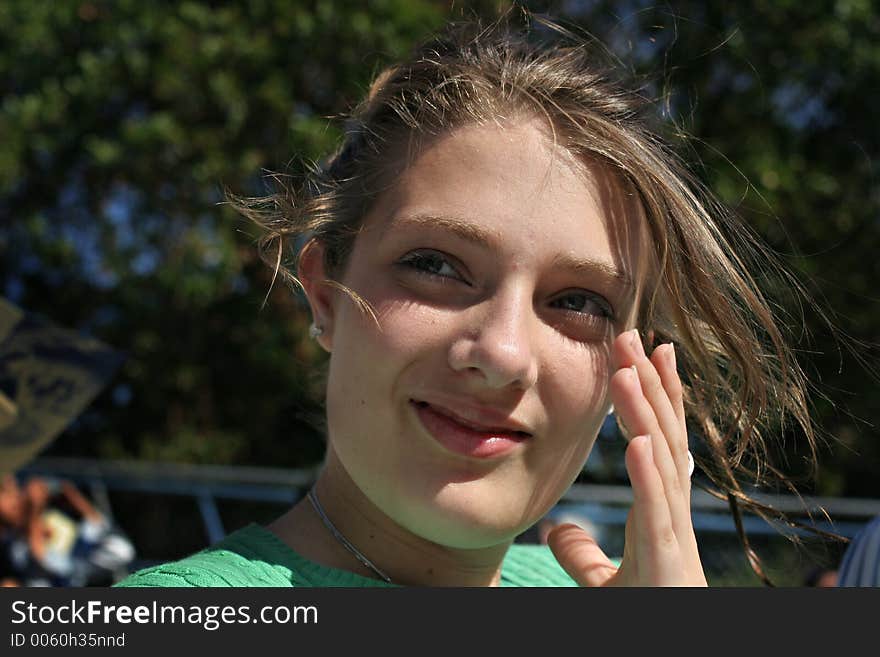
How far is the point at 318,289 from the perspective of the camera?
1.78m

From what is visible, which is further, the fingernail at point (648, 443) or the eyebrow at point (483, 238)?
the eyebrow at point (483, 238)

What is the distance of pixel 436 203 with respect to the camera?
5.02 feet

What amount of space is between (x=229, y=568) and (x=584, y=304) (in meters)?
0.70

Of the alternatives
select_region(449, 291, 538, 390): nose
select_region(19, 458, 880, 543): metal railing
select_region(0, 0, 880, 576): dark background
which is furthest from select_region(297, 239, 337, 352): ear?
select_region(0, 0, 880, 576): dark background

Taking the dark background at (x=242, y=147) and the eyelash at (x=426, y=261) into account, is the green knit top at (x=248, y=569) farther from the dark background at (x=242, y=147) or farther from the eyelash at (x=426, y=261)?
the dark background at (x=242, y=147)

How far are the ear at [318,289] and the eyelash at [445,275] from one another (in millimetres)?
219

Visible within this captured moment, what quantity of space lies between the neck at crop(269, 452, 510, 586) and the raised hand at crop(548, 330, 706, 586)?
0.24 meters

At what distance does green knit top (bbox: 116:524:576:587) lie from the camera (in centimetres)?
145

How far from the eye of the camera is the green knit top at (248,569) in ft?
4.75

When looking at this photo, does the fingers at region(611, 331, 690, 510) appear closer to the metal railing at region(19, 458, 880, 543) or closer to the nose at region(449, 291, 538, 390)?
the nose at region(449, 291, 538, 390)

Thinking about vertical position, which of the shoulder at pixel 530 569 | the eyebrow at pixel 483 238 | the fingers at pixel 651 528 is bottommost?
the shoulder at pixel 530 569

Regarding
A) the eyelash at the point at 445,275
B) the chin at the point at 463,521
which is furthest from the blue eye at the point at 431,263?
the chin at the point at 463,521

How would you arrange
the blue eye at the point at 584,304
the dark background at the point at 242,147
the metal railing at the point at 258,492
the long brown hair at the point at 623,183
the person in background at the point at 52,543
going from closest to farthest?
the blue eye at the point at 584,304
the long brown hair at the point at 623,183
the metal railing at the point at 258,492
the person in background at the point at 52,543
the dark background at the point at 242,147

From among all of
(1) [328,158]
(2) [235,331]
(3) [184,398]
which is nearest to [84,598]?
(1) [328,158]
